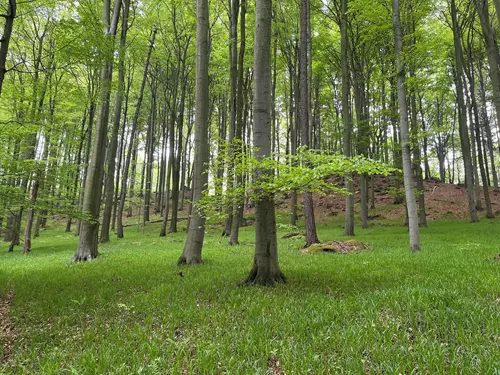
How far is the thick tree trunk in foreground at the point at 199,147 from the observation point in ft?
28.7

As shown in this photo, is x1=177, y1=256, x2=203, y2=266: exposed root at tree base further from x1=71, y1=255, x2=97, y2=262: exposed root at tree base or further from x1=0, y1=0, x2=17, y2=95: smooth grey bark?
x1=0, y1=0, x2=17, y2=95: smooth grey bark

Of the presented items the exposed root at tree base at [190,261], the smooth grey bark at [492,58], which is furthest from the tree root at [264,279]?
the smooth grey bark at [492,58]

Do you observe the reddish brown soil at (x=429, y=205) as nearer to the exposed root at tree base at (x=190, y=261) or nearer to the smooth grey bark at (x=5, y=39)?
the exposed root at tree base at (x=190, y=261)

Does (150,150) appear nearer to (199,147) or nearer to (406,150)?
(199,147)

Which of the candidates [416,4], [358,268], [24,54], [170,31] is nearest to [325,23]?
[416,4]

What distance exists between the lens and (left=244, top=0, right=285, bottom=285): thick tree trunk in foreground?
573 centimetres

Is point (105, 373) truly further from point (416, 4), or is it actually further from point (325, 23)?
point (325, 23)

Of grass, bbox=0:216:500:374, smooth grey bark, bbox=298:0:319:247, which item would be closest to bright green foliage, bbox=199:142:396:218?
grass, bbox=0:216:500:374

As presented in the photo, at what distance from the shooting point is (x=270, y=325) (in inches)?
136

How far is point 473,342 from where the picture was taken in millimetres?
2701

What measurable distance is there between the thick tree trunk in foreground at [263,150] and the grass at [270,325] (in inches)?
17.8

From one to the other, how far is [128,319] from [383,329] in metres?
3.30

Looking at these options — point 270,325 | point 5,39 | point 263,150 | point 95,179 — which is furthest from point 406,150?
point 95,179

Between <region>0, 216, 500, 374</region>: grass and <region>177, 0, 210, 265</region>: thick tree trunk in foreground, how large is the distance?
2.30 meters
